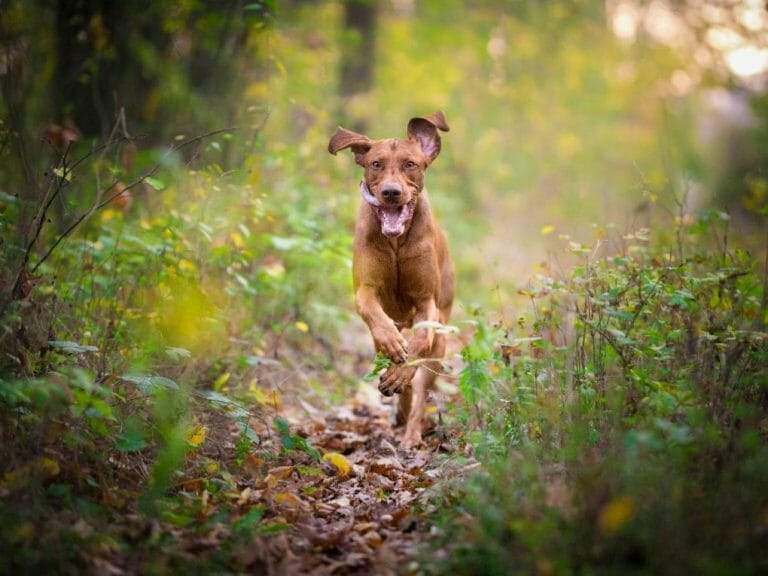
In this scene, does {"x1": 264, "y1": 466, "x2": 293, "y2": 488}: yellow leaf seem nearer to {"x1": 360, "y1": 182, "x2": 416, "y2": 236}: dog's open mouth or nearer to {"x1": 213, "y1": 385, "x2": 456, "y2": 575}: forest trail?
{"x1": 213, "y1": 385, "x2": 456, "y2": 575}: forest trail

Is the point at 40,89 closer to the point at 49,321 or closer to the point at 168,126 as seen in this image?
the point at 168,126

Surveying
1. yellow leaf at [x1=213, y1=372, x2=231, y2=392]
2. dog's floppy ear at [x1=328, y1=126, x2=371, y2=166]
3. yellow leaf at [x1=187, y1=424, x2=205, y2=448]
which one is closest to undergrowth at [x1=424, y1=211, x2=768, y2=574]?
yellow leaf at [x1=187, y1=424, x2=205, y2=448]

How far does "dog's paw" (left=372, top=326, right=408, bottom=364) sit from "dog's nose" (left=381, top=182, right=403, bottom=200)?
0.94 metres

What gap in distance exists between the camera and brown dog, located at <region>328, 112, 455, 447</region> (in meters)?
5.58

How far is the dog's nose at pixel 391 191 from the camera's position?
551 centimetres

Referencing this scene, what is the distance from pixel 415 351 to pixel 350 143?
169 cm

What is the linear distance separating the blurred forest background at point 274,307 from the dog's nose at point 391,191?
110cm

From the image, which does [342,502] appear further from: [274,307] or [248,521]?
[274,307]

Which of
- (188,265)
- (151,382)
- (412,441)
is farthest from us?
(188,265)

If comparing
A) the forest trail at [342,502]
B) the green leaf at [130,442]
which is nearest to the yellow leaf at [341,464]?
the forest trail at [342,502]

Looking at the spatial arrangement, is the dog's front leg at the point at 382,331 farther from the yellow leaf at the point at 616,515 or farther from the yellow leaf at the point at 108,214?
the yellow leaf at the point at 108,214

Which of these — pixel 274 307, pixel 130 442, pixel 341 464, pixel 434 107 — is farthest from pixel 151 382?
pixel 434 107

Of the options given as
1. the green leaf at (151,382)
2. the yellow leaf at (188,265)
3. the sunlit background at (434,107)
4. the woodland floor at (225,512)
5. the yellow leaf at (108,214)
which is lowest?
the woodland floor at (225,512)

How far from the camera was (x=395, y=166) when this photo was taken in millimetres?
5750
